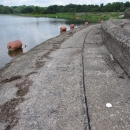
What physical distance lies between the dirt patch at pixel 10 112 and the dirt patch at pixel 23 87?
0.44 meters

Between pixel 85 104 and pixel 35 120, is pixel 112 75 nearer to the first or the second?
pixel 85 104

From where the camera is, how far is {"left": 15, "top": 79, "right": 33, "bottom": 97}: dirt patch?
5977 mm

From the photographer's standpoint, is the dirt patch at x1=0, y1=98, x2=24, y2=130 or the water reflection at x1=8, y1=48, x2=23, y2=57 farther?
the water reflection at x1=8, y1=48, x2=23, y2=57

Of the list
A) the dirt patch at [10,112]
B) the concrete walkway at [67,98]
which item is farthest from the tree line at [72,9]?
the dirt patch at [10,112]

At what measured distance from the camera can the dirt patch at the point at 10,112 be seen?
4438 mm

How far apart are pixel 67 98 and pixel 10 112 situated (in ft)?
5.57

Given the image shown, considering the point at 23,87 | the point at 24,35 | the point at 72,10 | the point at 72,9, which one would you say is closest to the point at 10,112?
the point at 23,87

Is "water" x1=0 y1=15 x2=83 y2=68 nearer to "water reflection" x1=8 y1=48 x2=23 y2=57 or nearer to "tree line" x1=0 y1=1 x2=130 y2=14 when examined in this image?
"water reflection" x1=8 y1=48 x2=23 y2=57

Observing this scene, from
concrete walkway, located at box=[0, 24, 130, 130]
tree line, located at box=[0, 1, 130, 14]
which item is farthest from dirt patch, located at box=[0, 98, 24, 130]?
tree line, located at box=[0, 1, 130, 14]

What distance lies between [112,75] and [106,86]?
3.40 feet

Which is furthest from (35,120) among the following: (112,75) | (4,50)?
(4,50)

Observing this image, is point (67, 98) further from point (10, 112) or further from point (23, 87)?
point (23, 87)

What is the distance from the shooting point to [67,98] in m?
5.41

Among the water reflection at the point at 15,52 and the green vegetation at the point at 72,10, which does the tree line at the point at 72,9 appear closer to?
the green vegetation at the point at 72,10
